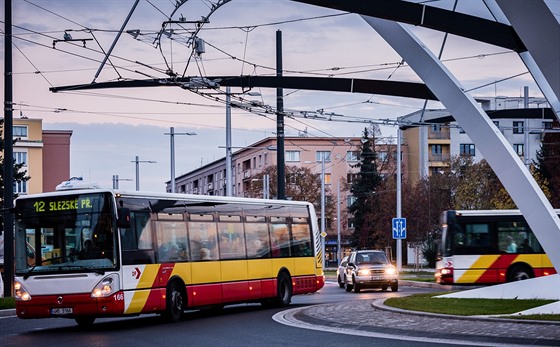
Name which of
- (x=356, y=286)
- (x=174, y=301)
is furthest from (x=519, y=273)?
(x=174, y=301)

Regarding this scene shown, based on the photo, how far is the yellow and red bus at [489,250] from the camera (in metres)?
39.1

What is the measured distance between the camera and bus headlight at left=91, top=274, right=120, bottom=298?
21.3 m

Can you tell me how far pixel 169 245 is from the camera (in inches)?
952

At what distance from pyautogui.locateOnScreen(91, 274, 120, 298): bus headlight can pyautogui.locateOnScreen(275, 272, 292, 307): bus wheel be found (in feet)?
27.7

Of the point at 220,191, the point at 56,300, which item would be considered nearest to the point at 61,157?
the point at 220,191

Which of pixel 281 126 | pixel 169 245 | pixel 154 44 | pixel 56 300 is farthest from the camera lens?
pixel 281 126

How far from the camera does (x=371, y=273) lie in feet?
136

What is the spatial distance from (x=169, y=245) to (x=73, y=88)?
6.55 m

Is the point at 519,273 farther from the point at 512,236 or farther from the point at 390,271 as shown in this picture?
the point at 390,271

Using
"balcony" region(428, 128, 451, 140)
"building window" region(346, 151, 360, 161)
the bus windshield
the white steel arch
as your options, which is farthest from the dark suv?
"balcony" region(428, 128, 451, 140)

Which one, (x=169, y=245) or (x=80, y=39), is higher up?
(x=80, y=39)

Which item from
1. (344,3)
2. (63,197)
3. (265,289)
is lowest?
(265,289)

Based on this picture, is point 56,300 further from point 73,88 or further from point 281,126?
point 281,126

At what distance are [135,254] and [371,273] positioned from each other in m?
20.2
